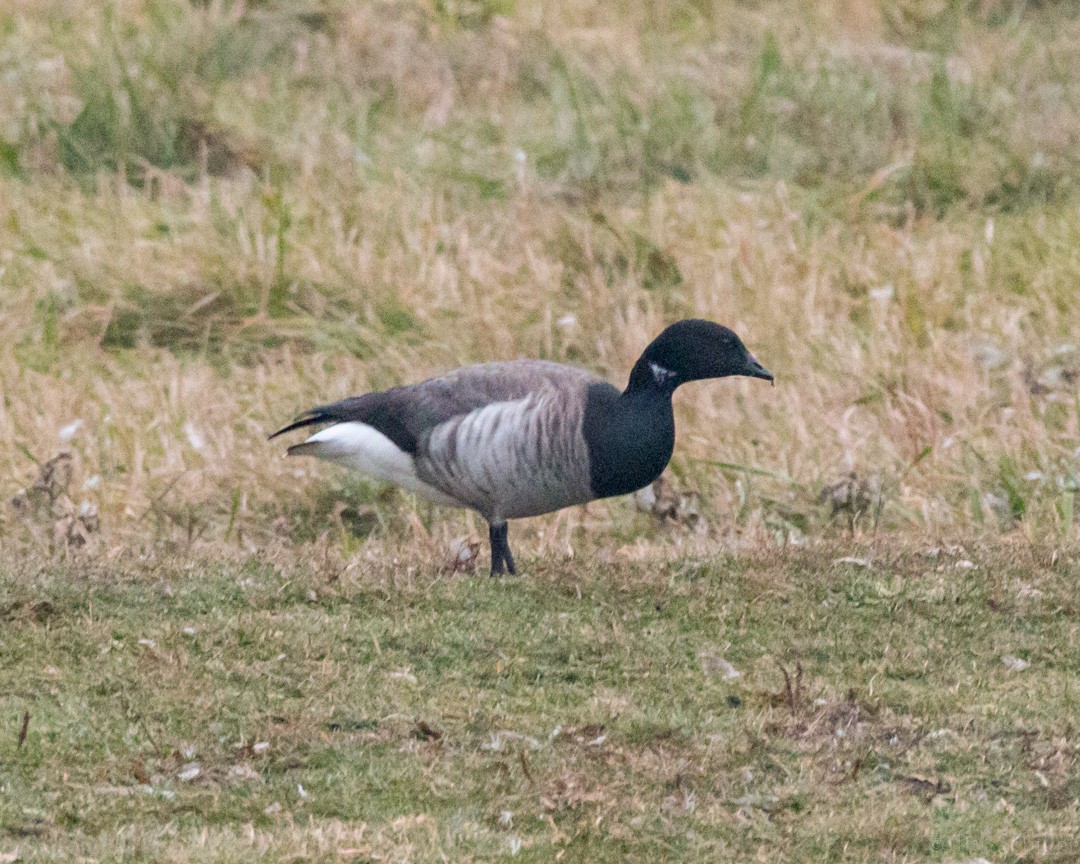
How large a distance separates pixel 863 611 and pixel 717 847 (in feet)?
5.06

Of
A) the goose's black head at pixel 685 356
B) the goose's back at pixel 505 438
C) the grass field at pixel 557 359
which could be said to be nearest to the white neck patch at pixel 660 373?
the goose's black head at pixel 685 356

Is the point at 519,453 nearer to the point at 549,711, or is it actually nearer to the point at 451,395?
the point at 451,395

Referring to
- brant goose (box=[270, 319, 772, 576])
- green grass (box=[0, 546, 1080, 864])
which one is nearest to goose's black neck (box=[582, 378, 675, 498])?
brant goose (box=[270, 319, 772, 576])

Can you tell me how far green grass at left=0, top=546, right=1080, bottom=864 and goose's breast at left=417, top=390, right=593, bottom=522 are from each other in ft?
0.83

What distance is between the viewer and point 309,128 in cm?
998

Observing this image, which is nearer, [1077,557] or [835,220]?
[1077,557]

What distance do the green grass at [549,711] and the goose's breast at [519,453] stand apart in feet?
0.83

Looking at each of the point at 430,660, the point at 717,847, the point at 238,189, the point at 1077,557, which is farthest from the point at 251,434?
the point at 717,847

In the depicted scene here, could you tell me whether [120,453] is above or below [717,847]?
below

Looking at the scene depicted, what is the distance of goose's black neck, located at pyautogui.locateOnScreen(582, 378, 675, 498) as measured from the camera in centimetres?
551

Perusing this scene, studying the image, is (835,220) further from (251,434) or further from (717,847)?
(717,847)

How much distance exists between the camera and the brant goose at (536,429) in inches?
217

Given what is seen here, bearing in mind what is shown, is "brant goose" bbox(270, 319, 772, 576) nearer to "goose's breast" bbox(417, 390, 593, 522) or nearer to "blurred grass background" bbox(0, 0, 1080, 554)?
"goose's breast" bbox(417, 390, 593, 522)

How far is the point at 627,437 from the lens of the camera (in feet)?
18.1
